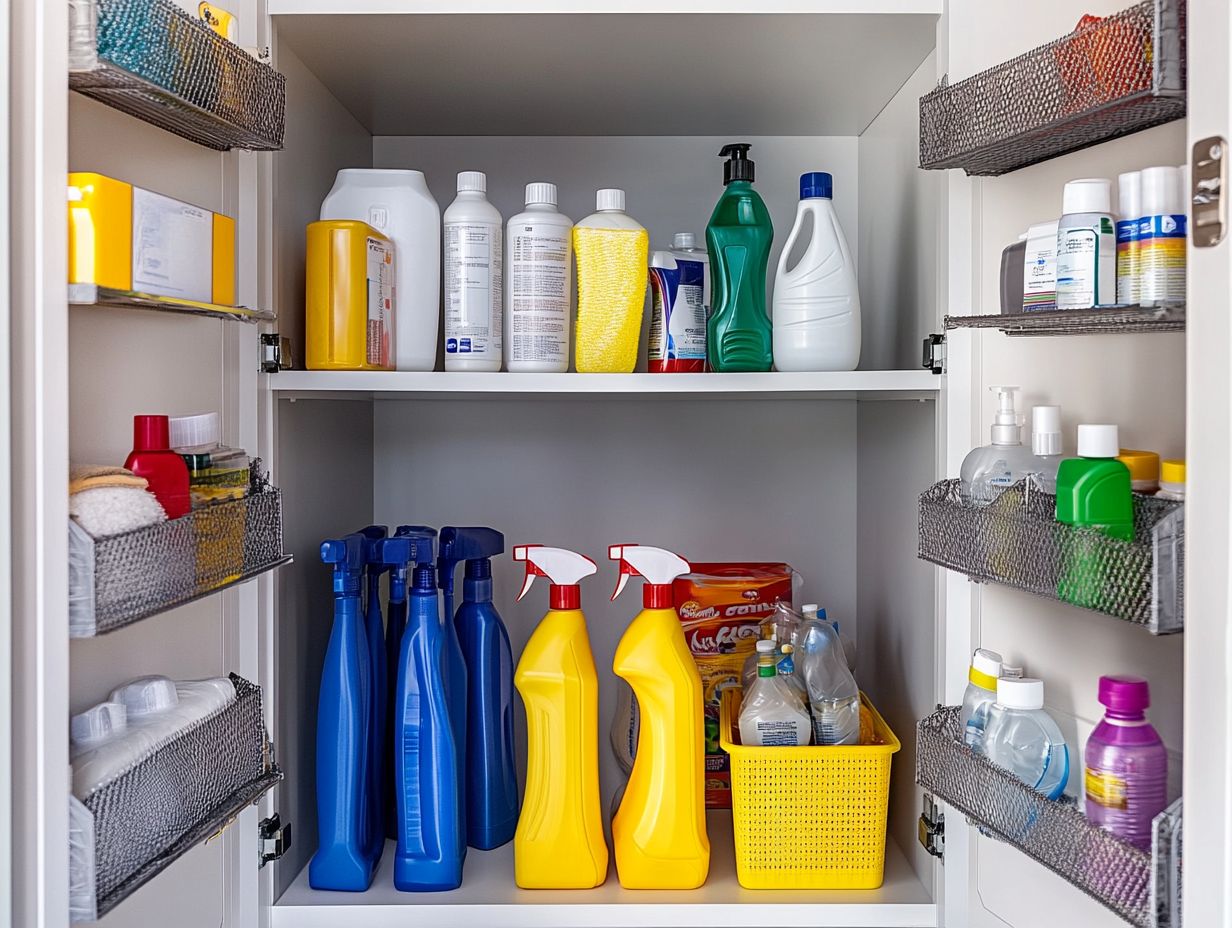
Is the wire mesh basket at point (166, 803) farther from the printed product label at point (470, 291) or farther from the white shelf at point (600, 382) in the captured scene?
the printed product label at point (470, 291)

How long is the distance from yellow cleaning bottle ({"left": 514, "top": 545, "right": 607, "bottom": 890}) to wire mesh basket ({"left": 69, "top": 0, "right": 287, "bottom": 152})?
1.86 feet

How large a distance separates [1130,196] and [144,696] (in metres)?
0.88

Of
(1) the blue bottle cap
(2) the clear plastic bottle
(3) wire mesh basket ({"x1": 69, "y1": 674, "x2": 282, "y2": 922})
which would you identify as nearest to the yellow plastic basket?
(2) the clear plastic bottle

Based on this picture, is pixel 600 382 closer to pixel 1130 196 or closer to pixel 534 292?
pixel 534 292

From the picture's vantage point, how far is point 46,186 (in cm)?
73

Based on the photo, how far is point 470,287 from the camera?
125cm

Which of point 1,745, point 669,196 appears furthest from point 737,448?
point 1,745

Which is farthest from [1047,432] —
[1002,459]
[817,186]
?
[817,186]

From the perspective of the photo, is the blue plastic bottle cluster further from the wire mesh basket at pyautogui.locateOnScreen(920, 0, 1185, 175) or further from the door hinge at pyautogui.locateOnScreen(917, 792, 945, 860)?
the wire mesh basket at pyautogui.locateOnScreen(920, 0, 1185, 175)

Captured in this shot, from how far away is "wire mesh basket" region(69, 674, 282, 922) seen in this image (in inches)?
29.9

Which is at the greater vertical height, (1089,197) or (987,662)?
(1089,197)

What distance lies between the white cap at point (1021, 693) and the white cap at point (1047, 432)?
7.9 inches

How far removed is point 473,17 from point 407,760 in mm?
848

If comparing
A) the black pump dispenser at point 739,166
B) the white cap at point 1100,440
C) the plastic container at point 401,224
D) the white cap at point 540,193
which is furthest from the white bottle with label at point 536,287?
the white cap at point 1100,440
